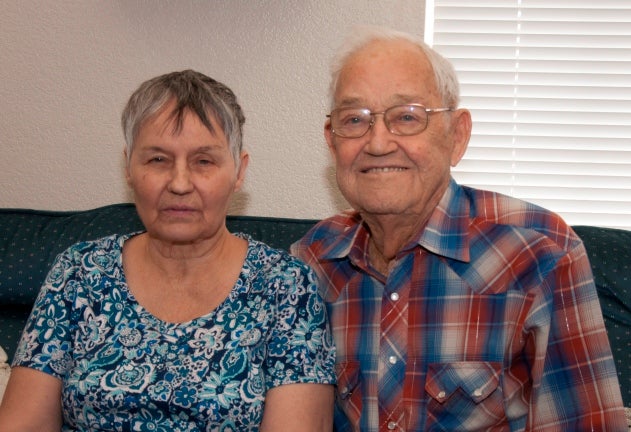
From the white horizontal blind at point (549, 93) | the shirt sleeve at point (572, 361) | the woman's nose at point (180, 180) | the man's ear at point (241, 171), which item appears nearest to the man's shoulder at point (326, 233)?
the man's ear at point (241, 171)

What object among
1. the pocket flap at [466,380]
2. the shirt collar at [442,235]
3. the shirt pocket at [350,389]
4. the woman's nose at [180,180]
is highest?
the woman's nose at [180,180]

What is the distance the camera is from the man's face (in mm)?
1684

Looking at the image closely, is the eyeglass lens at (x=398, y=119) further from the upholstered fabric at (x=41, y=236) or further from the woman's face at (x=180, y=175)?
the upholstered fabric at (x=41, y=236)

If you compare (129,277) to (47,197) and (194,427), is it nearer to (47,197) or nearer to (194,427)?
(194,427)

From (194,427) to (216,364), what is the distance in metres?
0.13

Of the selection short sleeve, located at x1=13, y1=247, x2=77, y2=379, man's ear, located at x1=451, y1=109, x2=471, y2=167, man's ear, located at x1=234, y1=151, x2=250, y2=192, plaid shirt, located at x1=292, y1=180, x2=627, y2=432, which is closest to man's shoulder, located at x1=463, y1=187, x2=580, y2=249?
plaid shirt, located at x1=292, y1=180, x2=627, y2=432

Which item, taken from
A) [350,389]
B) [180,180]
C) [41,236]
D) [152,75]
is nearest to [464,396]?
[350,389]

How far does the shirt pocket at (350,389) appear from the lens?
5.73ft

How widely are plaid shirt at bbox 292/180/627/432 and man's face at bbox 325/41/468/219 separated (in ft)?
0.35

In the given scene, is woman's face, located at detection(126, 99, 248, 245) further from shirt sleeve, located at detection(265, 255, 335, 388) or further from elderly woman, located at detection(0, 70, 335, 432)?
shirt sleeve, located at detection(265, 255, 335, 388)

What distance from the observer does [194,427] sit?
62.6 inches

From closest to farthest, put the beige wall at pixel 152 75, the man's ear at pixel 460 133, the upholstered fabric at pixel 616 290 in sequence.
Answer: the man's ear at pixel 460 133 → the upholstered fabric at pixel 616 290 → the beige wall at pixel 152 75

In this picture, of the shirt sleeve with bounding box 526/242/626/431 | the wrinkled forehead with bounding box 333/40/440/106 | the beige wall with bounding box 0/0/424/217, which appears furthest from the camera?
the beige wall with bounding box 0/0/424/217

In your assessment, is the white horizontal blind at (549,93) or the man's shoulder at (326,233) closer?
the man's shoulder at (326,233)
